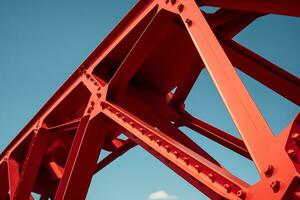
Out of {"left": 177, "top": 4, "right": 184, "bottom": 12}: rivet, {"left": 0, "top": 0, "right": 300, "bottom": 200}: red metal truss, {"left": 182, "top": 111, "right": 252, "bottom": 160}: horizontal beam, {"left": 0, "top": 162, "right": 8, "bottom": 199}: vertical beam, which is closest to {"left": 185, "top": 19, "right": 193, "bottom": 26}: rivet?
{"left": 0, "top": 0, "right": 300, "bottom": 200}: red metal truss

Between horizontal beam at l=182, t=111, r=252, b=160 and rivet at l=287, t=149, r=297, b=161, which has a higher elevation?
horizontal beam at l=182, t=111, r=252, b=160

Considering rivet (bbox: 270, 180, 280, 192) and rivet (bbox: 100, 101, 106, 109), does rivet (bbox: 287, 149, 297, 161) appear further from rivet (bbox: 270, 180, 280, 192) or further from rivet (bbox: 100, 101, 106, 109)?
rivet (bbox: 100, 101, 106, 109)

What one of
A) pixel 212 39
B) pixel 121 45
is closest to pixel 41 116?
pixel 121 45

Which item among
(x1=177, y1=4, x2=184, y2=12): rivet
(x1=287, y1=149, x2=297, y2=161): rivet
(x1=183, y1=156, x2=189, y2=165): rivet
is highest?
(x1=177, y1=4, x2=184, y2=12): rivet

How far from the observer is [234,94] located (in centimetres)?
251

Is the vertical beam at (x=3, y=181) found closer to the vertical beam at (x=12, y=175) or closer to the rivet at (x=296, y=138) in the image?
the vertical beam at (x=12, y=175)

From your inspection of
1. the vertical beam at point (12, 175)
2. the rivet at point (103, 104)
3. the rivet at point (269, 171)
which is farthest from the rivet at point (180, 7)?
the vertical beam at point (12, 175)

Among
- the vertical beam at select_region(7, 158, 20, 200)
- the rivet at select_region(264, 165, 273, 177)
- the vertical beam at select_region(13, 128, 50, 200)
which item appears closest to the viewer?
the rivet at select_region(264, 165, 273, 177)

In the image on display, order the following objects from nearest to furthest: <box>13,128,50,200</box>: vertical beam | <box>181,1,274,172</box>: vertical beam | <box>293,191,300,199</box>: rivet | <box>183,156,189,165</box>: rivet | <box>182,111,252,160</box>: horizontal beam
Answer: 1. <box>293,191,300,199</box>: rivet
2. <box>181,1,274,172</box>: vertical beam
3. <box>183,156,189,165</box>: rivet
4. <box>182,111,252,160</box>: horizontal beam
5. <box>13,128,50,200</box>: vertical beam

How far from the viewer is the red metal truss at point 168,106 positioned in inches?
89.5

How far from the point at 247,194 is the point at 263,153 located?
30 centimetres

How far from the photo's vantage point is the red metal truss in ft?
7.46

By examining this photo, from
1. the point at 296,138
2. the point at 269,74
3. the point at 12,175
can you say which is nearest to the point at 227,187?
the point at 296,138

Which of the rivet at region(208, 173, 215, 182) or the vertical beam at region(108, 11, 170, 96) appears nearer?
the rivet at region(208, 173, 215, 182)
